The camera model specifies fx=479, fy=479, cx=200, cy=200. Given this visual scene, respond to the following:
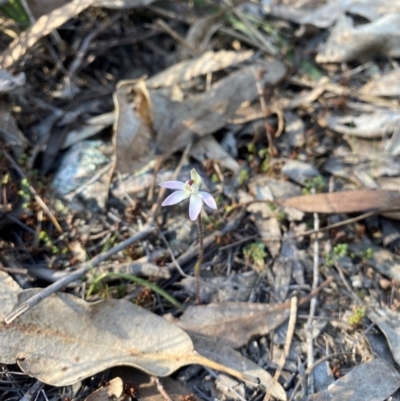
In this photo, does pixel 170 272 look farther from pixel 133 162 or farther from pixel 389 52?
pixel 389 52

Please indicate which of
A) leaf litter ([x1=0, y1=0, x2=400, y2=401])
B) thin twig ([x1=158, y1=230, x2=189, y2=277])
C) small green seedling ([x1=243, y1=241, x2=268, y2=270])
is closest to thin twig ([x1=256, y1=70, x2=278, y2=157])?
leaf litter ([x1=0, y1=0, x2=400, y2=401])

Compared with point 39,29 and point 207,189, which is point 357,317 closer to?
point 207,189

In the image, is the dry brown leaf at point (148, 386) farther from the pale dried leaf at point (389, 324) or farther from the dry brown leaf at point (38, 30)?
the dry brown leaf at point (38, 30)

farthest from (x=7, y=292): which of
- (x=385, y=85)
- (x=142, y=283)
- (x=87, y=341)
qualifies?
(x=385, y=85)

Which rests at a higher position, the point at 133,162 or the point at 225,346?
the point at 133,162

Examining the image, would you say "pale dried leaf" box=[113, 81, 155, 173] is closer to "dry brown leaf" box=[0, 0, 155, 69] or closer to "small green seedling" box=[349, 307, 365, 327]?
"dry brown leaf" box=[0, 0, 155, 69]

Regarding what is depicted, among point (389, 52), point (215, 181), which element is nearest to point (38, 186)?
point (215, 181)

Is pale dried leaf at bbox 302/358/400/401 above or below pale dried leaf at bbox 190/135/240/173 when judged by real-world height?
below
